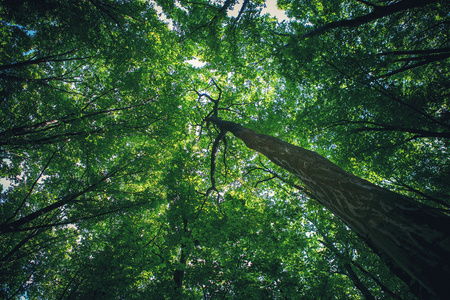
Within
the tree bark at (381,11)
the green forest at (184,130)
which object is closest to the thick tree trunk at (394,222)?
the green forest at (184,130)

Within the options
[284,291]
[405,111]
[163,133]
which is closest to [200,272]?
[284,291]

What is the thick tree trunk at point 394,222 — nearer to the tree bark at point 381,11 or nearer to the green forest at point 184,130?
the green forest at point 184,130

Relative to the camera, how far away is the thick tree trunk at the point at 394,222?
4.03 feet

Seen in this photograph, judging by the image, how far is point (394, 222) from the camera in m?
1.56

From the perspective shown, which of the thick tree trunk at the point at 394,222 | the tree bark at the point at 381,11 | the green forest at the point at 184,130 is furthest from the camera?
the green forest at the point at 184,130

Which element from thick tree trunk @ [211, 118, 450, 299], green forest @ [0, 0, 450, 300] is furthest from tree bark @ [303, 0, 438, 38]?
thick tree trunk @ [211, 118, 450, 299]

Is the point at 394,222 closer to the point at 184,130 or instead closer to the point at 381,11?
the point at 381,11

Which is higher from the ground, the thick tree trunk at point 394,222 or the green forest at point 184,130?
the green forest at point 184,130

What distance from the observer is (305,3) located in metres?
6.39

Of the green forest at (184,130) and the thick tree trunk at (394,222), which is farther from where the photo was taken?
the green forest at (184,130)

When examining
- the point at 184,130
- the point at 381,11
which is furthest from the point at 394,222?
the point at 184,130

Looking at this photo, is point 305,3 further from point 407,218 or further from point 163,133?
point 407,218

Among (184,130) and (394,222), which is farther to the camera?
(184,130)

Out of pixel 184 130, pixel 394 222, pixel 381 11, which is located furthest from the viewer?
pixel 184 130
